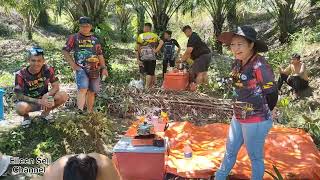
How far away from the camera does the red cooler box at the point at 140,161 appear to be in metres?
4.11

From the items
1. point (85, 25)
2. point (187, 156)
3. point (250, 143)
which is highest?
point (85, 25)

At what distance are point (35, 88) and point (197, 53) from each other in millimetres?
3814

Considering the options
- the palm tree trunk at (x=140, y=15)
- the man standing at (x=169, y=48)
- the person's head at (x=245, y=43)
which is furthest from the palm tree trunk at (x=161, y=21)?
the person's head at (x=245, y=43)

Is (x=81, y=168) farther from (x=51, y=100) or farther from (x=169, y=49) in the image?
(x=169, y=49)

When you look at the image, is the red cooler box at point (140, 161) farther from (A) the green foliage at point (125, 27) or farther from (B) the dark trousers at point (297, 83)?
(A) the green foliage at point (125, 27)

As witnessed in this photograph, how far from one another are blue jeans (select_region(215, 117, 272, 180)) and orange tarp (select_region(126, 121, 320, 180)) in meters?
0.54

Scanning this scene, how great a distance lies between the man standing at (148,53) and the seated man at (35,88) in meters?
3.33

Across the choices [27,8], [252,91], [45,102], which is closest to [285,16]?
[27,8]

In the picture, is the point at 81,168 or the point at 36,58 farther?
the point at 36,58

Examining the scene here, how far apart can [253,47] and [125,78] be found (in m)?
6.18

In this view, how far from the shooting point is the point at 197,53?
8.07 m

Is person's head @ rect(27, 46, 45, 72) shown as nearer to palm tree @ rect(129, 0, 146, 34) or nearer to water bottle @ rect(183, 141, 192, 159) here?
water bottle @ rect(183, 141, 192, 159)

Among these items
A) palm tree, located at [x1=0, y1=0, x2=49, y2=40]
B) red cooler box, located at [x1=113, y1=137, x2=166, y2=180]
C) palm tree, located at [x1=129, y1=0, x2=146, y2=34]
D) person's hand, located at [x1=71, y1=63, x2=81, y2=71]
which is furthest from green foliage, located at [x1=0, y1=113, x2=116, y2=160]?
palm tree, located at [x1=129, y1=0, x2=146, y2=34]

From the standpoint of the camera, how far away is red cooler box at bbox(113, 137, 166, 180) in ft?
13.5
